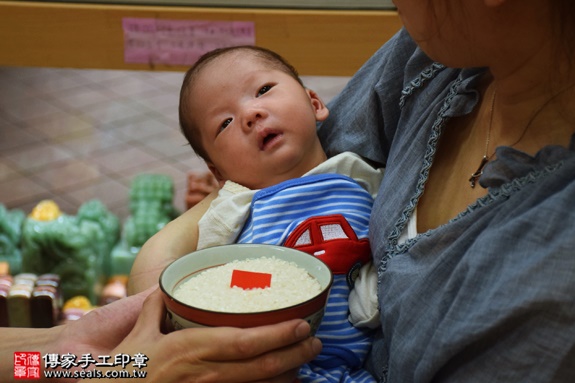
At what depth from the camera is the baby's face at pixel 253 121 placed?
151cm

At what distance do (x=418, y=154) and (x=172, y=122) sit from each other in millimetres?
3223

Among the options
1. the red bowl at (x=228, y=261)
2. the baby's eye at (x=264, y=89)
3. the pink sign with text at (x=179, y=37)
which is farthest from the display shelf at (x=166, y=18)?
the red bowl at (x=228, y=261)

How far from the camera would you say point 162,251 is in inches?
59.2

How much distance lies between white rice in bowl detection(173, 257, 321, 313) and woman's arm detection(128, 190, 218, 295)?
328mm

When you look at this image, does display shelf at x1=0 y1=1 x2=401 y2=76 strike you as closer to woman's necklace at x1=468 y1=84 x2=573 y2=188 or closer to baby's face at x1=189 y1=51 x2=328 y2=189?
baby's face at x1=189 y1=51 x2=328 y2=189

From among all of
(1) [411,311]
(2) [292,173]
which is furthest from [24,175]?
(1) [411,311]

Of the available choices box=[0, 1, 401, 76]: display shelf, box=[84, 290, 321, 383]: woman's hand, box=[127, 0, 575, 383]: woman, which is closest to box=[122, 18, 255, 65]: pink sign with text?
box=[0, 1, 401, 76]: display shelf

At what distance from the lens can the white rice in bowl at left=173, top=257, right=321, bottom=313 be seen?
1059 mm

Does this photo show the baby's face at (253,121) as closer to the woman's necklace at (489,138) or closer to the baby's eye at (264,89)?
the baby's eye at (264,89)

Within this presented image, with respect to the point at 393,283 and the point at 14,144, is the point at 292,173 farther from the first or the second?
the point at 14,144

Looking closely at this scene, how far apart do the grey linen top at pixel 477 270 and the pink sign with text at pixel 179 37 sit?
2.73ft

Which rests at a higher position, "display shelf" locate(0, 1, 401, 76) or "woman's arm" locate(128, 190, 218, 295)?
"display shelf" locate(0, 1, 401, 76)

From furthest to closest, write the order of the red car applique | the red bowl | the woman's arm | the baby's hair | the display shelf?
the display shelf
the baby's hair
the woman's arm
the red car applique
the red bowl

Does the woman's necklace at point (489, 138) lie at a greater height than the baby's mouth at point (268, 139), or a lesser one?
greater
